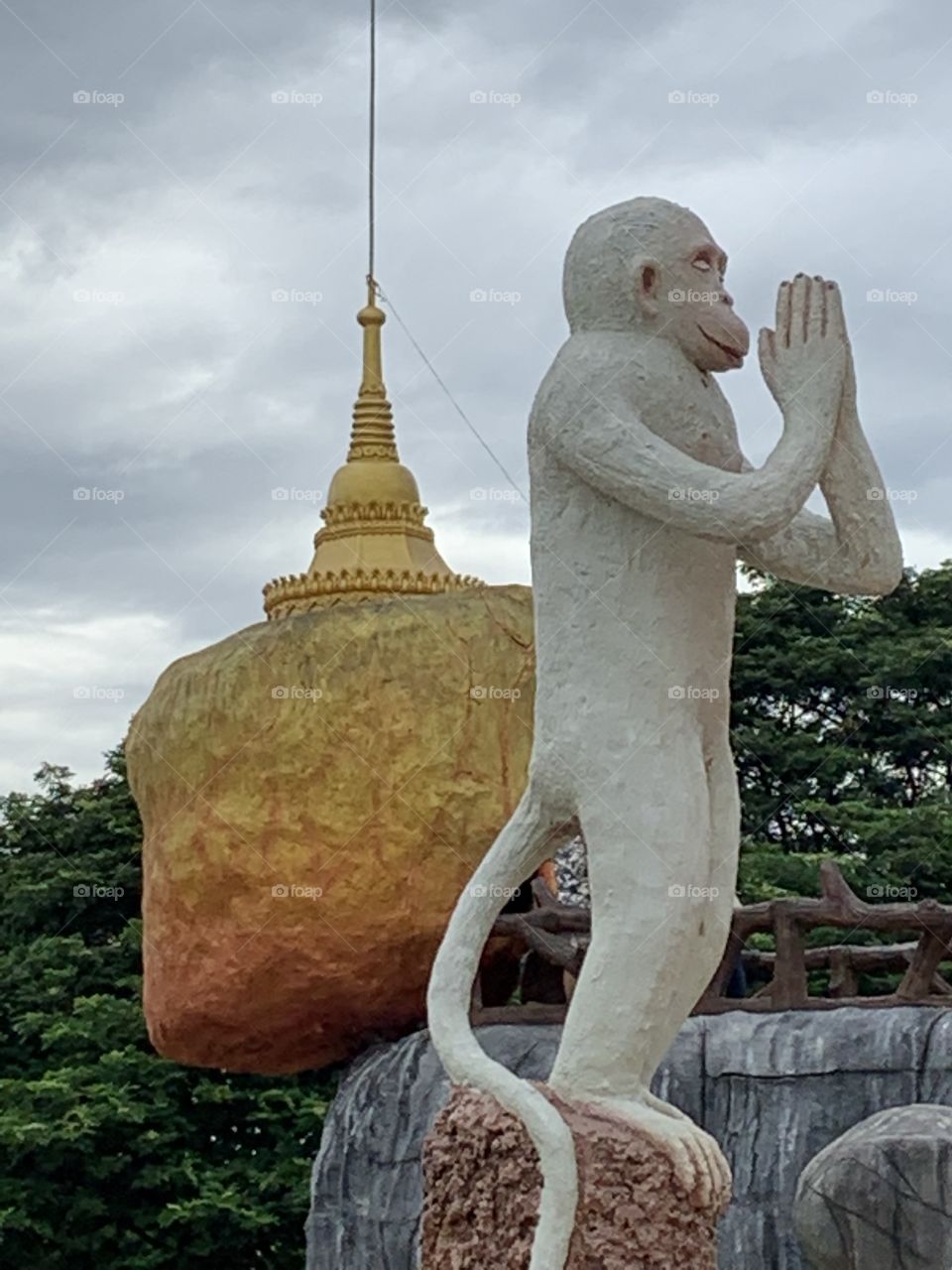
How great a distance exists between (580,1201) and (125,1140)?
954 centimetres

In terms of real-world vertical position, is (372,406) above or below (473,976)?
above

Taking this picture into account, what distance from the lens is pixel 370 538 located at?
13031mm

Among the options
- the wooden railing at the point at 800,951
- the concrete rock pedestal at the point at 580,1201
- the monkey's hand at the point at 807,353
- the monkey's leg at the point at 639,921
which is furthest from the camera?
the wooden railing at the point at 800,951

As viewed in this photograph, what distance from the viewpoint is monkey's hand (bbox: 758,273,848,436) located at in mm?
5883

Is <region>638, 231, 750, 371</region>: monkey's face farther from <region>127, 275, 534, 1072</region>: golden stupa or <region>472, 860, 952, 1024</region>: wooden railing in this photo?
<region>127, 275, 534, 1072</region>: golden stupa

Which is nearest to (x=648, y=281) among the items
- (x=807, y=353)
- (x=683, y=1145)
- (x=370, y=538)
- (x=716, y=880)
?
(x=807, y=353)

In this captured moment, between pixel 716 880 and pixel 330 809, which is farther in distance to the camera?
pixel 330 809

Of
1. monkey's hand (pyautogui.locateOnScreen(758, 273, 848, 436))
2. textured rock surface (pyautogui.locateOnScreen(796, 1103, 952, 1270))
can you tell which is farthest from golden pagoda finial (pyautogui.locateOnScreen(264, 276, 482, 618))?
monkey's hand (pyautogui.locateOnScreen(758, 273, 848, 436))

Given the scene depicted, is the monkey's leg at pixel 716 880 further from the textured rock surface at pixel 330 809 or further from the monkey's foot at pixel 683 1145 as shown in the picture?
the textured rock surface at pixel 330 809

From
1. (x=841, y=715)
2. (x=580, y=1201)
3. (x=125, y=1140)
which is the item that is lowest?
(x=580, y=1201)

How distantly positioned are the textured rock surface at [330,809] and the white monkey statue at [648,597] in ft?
18.0

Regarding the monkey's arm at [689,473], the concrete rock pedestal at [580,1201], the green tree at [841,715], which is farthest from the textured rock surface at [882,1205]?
the green tree at [841,715]

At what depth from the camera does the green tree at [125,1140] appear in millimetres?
14312

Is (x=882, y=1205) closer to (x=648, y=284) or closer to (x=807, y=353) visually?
(x=807, y=353)
